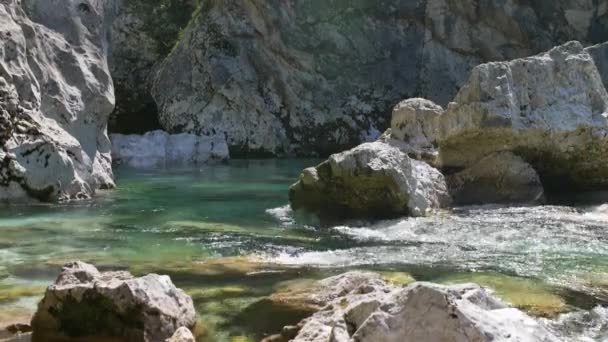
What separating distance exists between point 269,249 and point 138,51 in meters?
40.6

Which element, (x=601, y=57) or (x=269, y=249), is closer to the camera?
(x=269, y=249)

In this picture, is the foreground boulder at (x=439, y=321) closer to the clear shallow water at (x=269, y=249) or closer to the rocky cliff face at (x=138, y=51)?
the clear shallow water at (x=269, y=249)

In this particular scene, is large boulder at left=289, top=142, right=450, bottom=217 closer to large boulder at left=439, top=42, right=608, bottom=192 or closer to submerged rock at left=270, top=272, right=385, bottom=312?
large boulder at left=439, top=42, right=608, bottom=192

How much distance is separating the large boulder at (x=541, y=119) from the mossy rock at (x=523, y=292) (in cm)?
831

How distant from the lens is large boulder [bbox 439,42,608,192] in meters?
17.1

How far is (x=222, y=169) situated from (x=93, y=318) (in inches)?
1005

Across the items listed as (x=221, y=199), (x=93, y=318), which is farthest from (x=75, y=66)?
(x=93, y=318)

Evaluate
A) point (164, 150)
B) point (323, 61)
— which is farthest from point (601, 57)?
point (164, 150)

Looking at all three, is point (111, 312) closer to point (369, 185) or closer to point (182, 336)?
point (182, 336)

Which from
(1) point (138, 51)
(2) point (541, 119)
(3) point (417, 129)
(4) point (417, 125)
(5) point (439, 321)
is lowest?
(5) point (439, 321)

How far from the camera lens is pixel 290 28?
44.5 m

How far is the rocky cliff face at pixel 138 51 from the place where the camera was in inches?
1827

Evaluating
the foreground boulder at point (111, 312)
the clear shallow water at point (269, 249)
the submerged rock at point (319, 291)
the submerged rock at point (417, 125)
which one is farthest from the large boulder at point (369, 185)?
the foreground boulder at point (111, 312)

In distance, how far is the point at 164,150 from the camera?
36.4 meters
